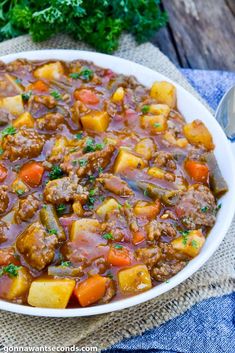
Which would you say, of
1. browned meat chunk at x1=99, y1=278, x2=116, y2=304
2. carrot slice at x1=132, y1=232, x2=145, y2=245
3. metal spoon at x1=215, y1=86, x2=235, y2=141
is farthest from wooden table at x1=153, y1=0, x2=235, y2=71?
browned meat chunk at x1=99, y1=278, x2=116, y2=304

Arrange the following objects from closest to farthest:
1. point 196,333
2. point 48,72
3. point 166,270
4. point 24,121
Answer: point 166,270
point 196,333
point 24,121
point 48,72

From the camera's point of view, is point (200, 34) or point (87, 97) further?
point (200, 34)

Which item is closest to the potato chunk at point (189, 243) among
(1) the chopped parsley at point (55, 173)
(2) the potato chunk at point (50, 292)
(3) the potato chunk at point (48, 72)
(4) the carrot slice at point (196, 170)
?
(4) the carrot slice at point (196, 170)

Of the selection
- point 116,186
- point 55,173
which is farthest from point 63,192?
point 116,186

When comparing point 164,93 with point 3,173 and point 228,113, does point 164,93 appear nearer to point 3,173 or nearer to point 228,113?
point 228,113

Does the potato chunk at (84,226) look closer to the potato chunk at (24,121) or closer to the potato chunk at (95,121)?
the potato chunk at (95,121)

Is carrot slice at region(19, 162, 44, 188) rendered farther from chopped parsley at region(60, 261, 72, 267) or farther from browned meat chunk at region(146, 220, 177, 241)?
browned meat chunk at region(146, 220, 177, 241)

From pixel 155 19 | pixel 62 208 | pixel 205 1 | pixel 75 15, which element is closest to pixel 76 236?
pixel 62 208
